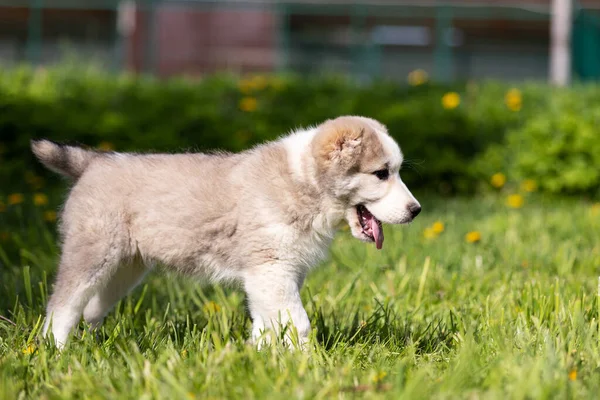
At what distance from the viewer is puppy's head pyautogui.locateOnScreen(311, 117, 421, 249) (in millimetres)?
3627

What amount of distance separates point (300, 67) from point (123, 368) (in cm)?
Result: 1633

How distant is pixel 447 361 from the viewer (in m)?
3.27

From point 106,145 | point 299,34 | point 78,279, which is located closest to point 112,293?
point 78,279

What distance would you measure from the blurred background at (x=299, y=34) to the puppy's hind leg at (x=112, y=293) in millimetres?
13481

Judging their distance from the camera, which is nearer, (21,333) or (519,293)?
(21,333)

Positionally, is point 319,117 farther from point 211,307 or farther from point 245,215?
point 245,215

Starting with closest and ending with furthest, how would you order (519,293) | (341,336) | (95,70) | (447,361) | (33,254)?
(447,361) < (341,336) < (519,293) < (33,254) < (95,70)

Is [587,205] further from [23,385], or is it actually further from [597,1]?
[597,1]

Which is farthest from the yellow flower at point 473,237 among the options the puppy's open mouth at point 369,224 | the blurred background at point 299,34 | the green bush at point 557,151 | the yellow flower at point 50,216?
the blurred background at point 299,34

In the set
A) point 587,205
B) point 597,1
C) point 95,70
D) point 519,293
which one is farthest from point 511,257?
point 597,1

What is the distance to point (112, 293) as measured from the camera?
403 centimetres

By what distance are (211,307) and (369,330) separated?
0.90 m

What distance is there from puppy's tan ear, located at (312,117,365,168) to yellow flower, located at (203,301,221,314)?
101 centimetres

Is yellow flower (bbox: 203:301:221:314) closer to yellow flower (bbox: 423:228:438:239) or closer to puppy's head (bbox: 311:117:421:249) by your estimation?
puppy's head (bbox: 311:117:421:249)
